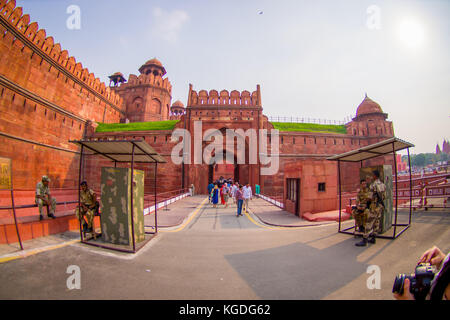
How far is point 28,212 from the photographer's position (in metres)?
7.84

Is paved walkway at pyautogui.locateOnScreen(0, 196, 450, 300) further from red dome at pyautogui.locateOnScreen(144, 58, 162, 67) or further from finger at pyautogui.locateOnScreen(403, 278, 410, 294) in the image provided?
red dome at pyautogui.locateOnScreen(144, 58, 162, 67)

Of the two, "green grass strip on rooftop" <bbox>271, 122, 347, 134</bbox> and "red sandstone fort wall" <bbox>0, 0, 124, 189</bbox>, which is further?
"green grass strip on rooftop" <bbox>271, 122, 347, 134</bbox>

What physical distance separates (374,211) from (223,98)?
1959 centimetres

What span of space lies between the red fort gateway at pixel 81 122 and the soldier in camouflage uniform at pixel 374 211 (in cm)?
419

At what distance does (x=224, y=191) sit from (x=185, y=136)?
34.2 ft

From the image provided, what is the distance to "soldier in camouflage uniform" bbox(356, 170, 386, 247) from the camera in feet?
14.4

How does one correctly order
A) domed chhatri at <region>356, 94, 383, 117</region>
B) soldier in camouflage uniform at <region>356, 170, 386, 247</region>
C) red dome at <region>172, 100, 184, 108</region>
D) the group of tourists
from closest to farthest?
soldier in camouflage uniform at <region>356, 170, 386, 247</region> < the group of tourists < domed chhatri at <region>356, 94, 383, 117</region> < red dome at <region>172, 100, 184, 108</region>

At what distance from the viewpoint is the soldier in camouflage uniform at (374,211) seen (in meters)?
4.38

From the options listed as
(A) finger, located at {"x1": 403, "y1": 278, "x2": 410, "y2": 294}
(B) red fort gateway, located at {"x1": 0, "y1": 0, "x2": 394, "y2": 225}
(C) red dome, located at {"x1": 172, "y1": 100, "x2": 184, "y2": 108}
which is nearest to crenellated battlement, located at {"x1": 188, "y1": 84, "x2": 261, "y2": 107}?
(B) red fort gateway, located at {"x1": 0, "y1": 0, "x2": 394, "y2": 225}

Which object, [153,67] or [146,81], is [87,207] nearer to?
[146,81]

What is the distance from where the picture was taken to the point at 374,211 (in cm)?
453

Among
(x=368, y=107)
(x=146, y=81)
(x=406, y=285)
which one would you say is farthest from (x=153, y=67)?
(x=406, y=285)

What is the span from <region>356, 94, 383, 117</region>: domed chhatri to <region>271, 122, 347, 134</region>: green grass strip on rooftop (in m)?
5.34

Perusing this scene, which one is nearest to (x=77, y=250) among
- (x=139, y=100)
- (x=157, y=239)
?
(x=157, y=239)
